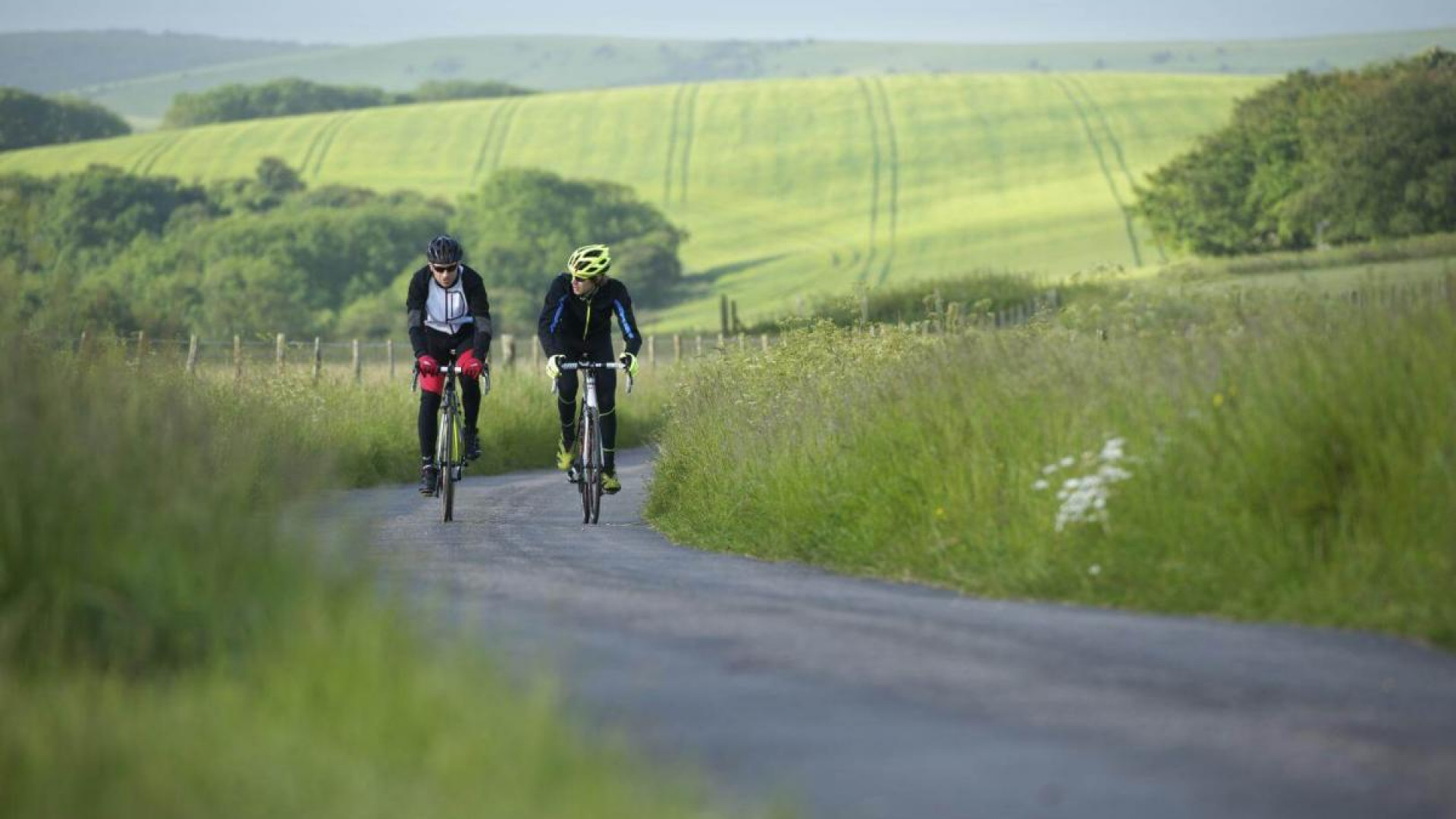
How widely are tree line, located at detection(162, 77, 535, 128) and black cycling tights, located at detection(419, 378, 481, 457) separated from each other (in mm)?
151467

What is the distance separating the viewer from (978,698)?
7379mm

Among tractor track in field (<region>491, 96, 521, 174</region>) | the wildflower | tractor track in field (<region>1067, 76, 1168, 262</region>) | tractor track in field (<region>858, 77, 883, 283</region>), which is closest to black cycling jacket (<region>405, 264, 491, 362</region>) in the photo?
the wildflower

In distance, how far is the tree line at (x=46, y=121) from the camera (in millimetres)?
139250

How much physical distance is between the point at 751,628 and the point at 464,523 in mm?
8451

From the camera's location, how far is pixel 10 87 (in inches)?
5832

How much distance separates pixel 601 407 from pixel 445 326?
54.8 inches

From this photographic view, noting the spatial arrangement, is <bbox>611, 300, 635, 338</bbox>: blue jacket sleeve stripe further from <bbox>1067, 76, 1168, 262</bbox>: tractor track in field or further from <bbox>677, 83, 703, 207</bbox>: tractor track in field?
<bbox>677, 83, 703, 207</bbox>: tractor track in field

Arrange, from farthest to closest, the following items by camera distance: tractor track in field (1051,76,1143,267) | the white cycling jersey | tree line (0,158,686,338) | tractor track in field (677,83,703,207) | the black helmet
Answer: tractor track in field (677,83,703,207) < tree line (0,158,686,338) < tractor track in field (1051,76,1143,267) < the white cycling jersey < the black helmet

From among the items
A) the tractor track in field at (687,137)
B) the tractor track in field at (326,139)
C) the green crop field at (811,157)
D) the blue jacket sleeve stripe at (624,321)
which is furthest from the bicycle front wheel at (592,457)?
the tractor track in field at (326,139)

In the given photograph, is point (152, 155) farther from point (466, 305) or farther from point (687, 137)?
point (466, 305)

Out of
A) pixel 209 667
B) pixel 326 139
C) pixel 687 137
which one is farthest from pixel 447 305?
pixel 326 139

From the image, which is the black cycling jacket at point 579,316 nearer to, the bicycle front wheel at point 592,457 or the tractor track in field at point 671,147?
the bicycle front wheel at point 592,457

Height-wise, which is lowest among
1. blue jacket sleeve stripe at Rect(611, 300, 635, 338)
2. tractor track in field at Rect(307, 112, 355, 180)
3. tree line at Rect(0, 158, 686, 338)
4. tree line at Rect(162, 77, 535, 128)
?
tree line at Rect(0, 158, 686, 338)

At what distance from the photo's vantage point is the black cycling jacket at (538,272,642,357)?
1716cm
